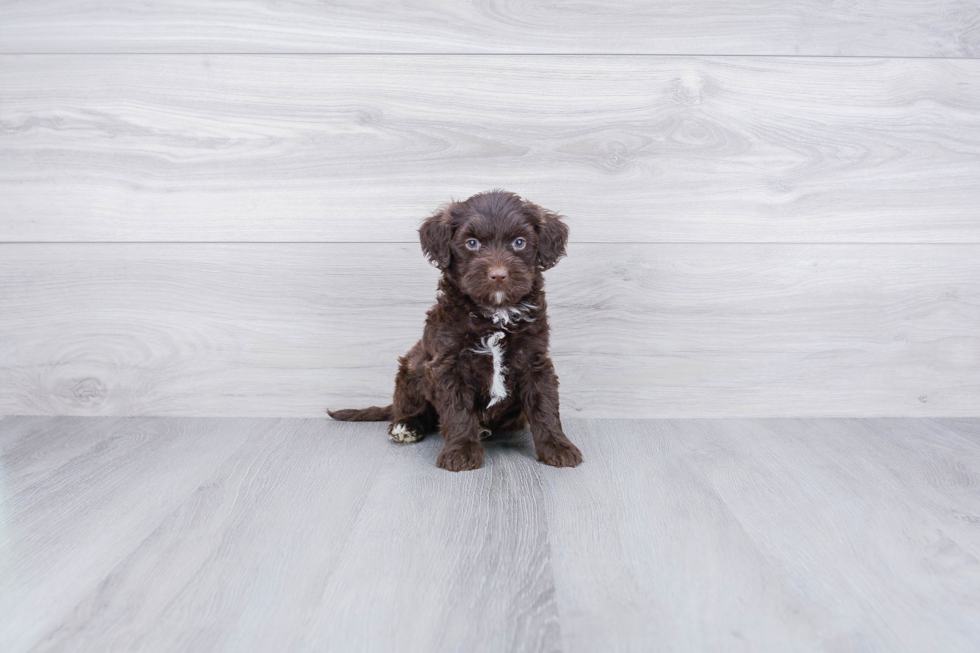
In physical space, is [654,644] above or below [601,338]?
below

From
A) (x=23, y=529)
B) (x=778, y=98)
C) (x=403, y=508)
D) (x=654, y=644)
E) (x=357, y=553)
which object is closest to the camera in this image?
(x=654, y=644)

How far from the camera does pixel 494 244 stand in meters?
1.87

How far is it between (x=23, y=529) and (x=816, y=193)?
7.93ft

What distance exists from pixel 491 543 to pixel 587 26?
1.66m

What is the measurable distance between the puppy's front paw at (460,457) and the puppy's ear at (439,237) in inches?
19.6

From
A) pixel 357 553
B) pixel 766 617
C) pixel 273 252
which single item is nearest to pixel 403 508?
pixel 357 553

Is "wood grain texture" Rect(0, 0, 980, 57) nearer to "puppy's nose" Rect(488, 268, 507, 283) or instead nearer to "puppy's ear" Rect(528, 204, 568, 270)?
"puppy's ear" Rect(528, 204, 568, 270)

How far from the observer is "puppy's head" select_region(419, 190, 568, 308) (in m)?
1.83

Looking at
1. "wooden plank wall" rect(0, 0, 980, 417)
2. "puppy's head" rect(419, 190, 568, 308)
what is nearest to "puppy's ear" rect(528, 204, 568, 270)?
"puppy's head" rect(419, 190, 568, 308)

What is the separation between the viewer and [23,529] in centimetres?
156

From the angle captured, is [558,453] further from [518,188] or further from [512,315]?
[518,188]

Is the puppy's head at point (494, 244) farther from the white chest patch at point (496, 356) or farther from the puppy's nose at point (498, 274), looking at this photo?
the white chest patch at point (496, 356)

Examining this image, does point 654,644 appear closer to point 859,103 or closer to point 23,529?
point 23,529

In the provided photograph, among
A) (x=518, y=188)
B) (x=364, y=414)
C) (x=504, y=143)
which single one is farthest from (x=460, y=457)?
(x=504, y=143)
